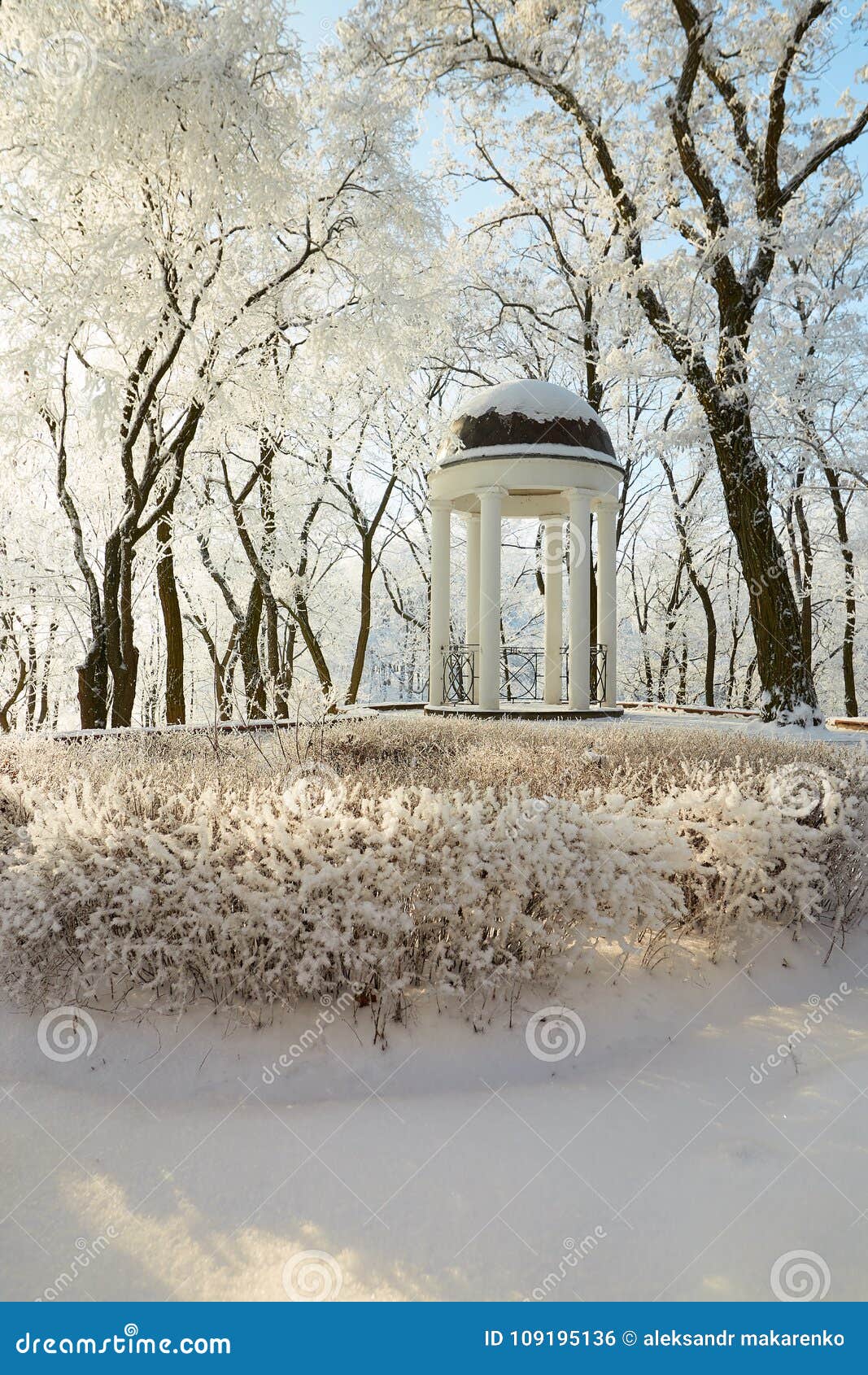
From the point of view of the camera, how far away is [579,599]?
13133 mm

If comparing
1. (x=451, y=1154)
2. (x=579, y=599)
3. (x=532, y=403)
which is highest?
(x=532, y=403)

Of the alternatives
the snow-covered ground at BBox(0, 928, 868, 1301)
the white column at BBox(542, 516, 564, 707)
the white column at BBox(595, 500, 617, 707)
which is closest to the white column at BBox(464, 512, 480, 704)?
the white column at BBox(542, 516, 564, 707)

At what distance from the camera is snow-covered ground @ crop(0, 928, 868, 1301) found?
8.02ft

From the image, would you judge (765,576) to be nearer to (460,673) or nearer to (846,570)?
(460,673)

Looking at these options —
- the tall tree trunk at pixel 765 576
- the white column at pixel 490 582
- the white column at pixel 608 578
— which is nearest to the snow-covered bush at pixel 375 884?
the tall tree trunk at pixel 765 576

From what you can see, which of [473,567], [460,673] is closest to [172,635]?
[460,673]

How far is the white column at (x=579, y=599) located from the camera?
43.0ft

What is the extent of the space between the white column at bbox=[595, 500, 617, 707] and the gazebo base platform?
28.9 inches

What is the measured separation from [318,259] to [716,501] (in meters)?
15.6

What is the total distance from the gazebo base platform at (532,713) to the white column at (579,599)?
0.77ft

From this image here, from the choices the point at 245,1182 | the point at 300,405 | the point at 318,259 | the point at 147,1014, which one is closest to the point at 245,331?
the point at 318,259

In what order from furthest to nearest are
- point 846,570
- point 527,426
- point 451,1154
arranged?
point 846,570 < point 527,426 < point 451,1154

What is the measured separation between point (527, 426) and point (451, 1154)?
11.9m

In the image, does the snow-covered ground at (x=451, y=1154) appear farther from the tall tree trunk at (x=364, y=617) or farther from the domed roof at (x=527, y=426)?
the tall tree trunk at (x=364, y=617)
